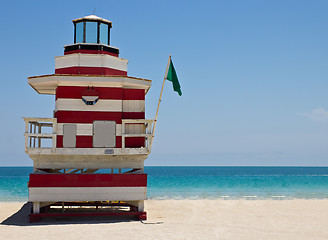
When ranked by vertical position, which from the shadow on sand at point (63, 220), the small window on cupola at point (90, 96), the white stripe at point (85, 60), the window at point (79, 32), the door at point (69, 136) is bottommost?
the shadow on sand at point (63, 220)

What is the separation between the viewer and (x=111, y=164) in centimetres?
1780

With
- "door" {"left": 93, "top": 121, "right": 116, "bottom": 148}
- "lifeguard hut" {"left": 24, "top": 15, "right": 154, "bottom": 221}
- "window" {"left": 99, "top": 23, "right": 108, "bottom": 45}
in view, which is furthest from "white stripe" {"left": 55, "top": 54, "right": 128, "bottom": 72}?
"door" {"left": 93, "top": 121, "right": 116, "bottom": 148}

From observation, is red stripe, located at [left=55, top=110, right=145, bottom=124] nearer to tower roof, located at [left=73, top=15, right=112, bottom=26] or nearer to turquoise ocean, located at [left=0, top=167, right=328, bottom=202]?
tower roof, located at [left=73, top=15, right=112, bottom=26]

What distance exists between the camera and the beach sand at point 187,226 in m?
14.6

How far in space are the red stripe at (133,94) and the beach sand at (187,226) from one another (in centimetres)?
542

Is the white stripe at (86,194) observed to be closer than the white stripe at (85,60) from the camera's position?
Yes

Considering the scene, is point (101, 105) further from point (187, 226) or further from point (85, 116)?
point (187, 226)

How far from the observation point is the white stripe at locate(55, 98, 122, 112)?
17.8 metres

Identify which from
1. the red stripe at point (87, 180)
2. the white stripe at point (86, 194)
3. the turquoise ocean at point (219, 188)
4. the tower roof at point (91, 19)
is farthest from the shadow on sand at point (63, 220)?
the turquoise ocean at point (219, 188)

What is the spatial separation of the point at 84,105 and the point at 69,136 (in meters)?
1.48

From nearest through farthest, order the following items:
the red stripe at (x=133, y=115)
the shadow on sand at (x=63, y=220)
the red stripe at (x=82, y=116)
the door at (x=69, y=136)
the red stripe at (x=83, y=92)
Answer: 1. the shadow on sand at (x=63, y=220)
2. the door at (x=69, y=136)
3. the red stripe at (x=82, y=116)
4. the red stripe at (x=83, y=92)
5. the red stripe at (x=133, y=115)

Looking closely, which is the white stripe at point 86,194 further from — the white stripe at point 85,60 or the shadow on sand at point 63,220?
the white stripe at point 85,60

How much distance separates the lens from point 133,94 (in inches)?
730

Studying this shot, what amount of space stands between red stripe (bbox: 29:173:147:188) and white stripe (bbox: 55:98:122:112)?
288 centimetres
